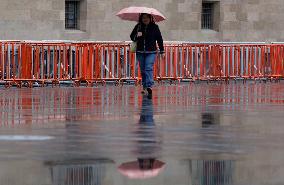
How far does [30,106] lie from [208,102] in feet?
12.0

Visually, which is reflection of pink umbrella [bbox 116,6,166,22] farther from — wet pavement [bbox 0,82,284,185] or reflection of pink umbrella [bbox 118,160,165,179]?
reflection of pink umbrella [bbox 118,160,165,179]

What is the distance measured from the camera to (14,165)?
9.45 metres

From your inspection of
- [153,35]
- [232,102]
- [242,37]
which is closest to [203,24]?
[242,37]

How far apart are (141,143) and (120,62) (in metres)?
21.9

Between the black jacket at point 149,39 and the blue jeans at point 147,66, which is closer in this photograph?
the blue jeans at point 147,66

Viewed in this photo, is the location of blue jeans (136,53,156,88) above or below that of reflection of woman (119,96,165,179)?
above

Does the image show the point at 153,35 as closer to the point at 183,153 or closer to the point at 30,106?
the point at 30,106

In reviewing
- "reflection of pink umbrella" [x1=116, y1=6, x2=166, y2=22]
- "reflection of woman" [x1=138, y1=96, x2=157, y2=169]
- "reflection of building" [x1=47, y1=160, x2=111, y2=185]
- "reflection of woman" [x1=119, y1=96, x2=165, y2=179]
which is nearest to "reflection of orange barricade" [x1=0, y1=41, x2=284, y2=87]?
"reflection of pink umbrella" [x1=116, y1=6, x2=166, y2=22]

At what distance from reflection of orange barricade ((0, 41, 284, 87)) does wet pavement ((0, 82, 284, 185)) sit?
9959 millimetres

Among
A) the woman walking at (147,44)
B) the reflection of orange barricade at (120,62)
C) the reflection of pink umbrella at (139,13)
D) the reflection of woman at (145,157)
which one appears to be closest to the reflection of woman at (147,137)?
the reflection of woman at (145,157)

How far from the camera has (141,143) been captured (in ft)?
38.5

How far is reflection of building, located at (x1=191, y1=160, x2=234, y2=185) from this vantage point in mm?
8258

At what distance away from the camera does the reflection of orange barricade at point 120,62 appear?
102 feet

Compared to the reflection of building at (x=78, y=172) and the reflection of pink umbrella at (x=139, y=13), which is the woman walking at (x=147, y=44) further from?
the reflection of building at (x=78, y=172)
